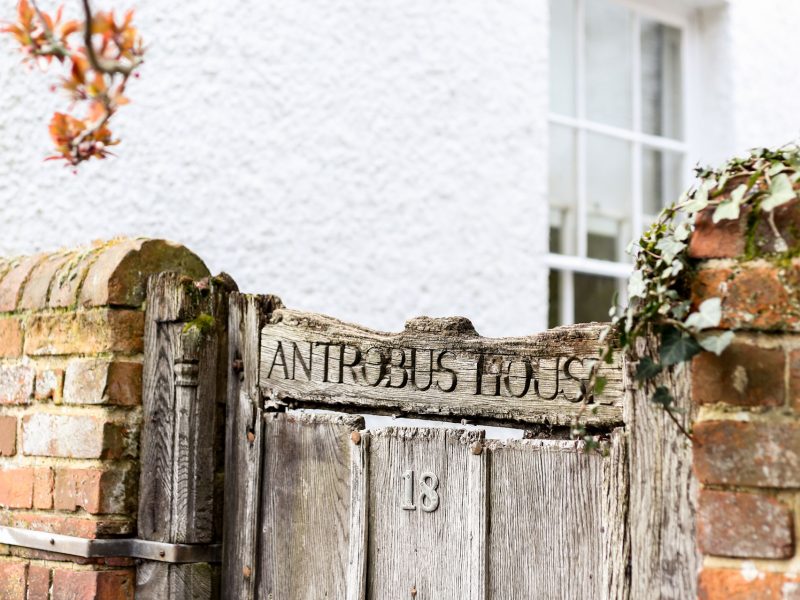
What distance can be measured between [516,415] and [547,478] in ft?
0.41

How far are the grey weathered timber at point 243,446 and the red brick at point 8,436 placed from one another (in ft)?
1.89

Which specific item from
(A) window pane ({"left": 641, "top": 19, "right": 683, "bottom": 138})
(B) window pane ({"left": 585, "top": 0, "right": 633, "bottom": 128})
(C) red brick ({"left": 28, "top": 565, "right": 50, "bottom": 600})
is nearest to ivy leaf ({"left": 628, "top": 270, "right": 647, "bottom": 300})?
(C) red brick ({"left": 28, "top": 565, "right": 50, "bottom": 600})

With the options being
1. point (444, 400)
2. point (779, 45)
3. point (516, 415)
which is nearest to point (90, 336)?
point (444, 400)

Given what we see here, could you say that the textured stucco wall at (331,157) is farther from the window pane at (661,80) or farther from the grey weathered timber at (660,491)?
the grey weathered timber at (660,491)

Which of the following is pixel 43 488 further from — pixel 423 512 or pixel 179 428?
pixel 423 512

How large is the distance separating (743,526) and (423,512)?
2.37 feet

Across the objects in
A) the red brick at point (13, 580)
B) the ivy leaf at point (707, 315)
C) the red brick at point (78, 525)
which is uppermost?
the ivy leaf at point (707, 315)

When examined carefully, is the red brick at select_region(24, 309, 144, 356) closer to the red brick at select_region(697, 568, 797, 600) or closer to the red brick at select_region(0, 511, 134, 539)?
the red brick at select_region(0, 511, 134, 539)

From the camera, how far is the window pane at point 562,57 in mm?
4898

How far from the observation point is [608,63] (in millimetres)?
5086

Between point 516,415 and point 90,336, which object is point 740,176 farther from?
point 90,336

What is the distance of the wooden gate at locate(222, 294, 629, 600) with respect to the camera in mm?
1757

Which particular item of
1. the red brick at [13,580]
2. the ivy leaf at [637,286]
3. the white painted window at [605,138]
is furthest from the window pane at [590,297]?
the ivy leaf at [637,286]

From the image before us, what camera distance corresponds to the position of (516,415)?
6.07ft
